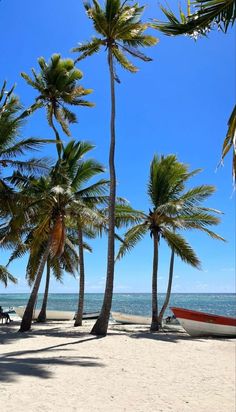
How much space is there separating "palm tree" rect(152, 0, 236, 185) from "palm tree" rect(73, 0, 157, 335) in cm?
1231

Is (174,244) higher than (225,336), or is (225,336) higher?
(174,244)

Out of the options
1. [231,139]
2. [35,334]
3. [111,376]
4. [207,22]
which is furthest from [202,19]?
[35,334]

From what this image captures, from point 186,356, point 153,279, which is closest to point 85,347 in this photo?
point 186,356

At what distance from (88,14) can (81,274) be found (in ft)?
38.7

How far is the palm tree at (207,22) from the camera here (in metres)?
3.44

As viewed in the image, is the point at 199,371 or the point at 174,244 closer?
the point at 199,371

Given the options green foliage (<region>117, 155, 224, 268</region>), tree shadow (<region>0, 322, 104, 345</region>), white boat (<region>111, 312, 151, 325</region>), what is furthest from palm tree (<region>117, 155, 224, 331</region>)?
white boat (<region>111, 312, 151, 325</region>)

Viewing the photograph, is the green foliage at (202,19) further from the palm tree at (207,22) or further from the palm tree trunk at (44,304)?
the palm tree trunk at (44,304)

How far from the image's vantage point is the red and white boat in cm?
1873

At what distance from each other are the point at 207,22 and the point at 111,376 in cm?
717

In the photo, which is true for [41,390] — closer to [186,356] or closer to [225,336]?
[186,356]

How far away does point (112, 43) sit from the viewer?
17344 mm

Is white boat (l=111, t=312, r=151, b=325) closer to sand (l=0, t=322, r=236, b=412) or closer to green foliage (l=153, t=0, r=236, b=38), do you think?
sand (l=0, t=322, r=236, b=412)

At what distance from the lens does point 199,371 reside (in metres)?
10.2
